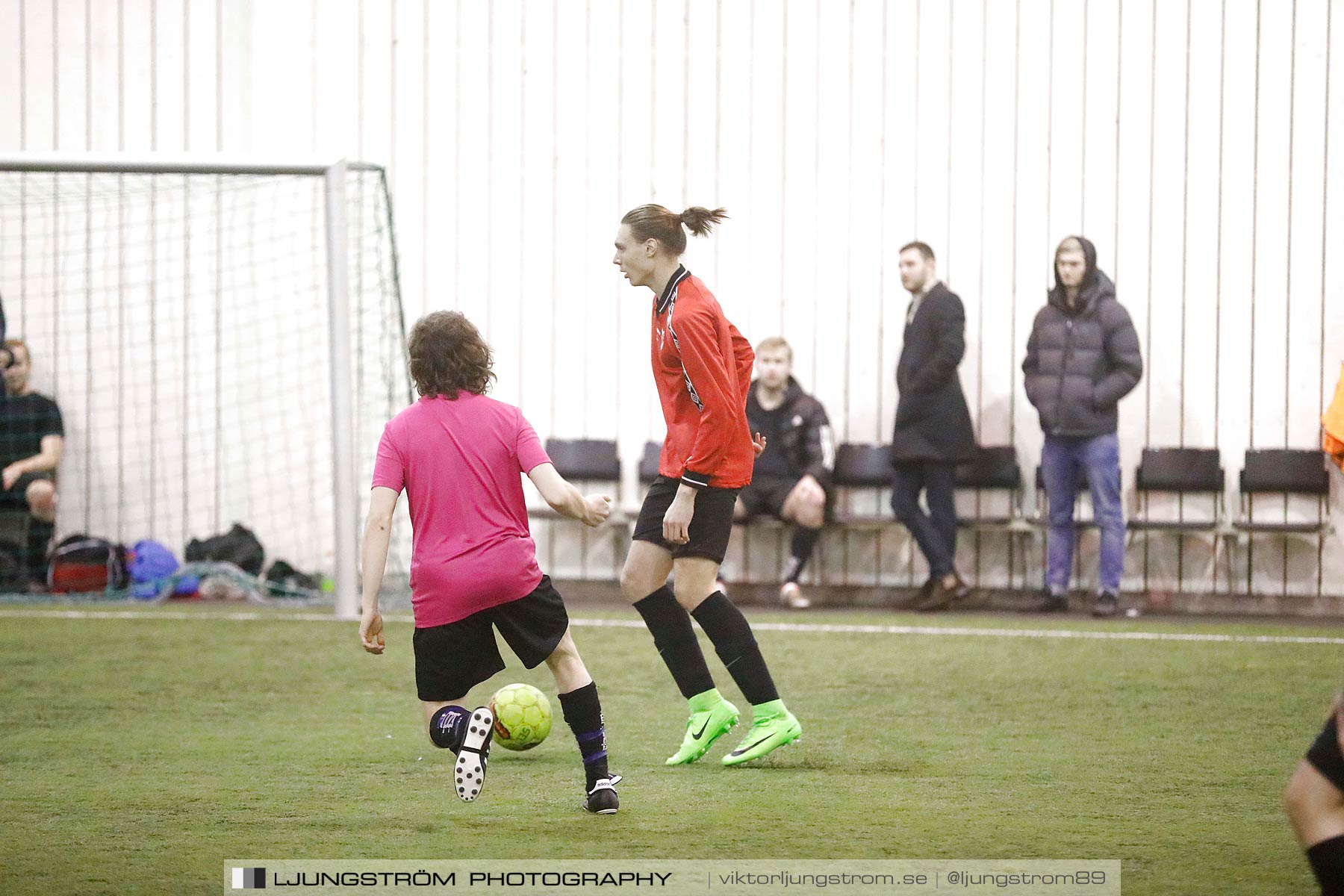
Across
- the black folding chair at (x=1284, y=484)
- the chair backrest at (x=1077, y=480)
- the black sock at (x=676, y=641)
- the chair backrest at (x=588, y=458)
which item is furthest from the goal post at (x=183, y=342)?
the black sock at (x=676, y=641)

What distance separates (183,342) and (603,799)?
8193 millimetres

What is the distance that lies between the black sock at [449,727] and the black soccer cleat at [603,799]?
15.6 inches

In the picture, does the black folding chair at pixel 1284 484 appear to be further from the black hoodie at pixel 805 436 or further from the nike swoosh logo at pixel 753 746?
the nike swoosh logo at pixel 753 746

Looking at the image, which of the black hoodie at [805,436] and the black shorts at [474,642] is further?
the black hoodie at [805,436]

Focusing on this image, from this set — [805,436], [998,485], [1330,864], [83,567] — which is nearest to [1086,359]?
[998,485]

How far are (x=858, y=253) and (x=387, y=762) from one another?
674 cm

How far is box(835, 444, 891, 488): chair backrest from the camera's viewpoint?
403 inches

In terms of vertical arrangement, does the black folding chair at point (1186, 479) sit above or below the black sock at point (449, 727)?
above

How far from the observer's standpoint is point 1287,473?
9766 millimetres

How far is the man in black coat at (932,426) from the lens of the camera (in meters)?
9.55

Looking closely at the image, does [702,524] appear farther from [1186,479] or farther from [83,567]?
[83,567]

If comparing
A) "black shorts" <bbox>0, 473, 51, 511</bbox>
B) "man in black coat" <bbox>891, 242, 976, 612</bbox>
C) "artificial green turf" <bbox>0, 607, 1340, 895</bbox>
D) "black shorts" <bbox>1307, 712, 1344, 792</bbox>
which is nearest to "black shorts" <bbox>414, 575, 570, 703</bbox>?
"artificial green turf" <bbox>0, 607, 1340, 895</bbox>

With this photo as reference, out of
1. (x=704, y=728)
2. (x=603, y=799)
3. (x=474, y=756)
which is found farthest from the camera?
(x=704, y=728)

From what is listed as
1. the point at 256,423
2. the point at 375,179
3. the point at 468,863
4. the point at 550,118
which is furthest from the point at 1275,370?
the point at 468,863
